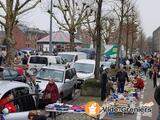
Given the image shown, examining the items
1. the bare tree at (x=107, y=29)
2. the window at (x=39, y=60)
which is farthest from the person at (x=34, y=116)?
the bare tree at (x=107, y=29)

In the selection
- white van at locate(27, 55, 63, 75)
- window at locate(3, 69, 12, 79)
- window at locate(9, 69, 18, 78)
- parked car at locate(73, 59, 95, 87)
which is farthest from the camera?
white van at locate(27, 55, 63, 75)

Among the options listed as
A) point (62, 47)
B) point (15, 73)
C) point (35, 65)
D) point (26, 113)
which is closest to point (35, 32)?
point (62, 47)

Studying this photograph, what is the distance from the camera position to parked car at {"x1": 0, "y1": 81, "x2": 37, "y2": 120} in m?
10.3

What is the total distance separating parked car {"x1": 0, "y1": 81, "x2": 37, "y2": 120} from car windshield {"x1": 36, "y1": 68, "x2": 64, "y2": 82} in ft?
35.1

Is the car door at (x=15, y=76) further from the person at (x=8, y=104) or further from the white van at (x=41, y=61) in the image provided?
the person at (x=8, y=104)

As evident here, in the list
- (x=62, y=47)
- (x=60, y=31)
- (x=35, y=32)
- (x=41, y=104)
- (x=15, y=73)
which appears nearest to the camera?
(x=41, y=104)

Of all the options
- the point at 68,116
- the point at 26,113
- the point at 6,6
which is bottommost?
the point at 68,116

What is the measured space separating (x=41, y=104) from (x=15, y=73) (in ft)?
25.3

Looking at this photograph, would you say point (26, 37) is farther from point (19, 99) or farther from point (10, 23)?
point (19, 99)

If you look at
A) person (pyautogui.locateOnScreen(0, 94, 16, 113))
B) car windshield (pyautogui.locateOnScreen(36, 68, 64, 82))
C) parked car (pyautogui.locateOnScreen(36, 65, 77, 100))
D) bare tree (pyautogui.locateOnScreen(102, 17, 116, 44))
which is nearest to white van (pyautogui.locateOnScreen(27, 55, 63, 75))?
parked car (pyautogui.locateOnScreen(36, 65, 77, 100))

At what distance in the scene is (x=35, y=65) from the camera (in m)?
34.3

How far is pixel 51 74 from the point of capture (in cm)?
2266

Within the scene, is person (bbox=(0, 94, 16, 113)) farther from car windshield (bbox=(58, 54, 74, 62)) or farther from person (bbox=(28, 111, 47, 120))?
car windshield (bbox=(58, 54, 74, 62))

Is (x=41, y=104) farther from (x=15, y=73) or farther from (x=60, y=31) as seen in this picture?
(x=60, y=31)
